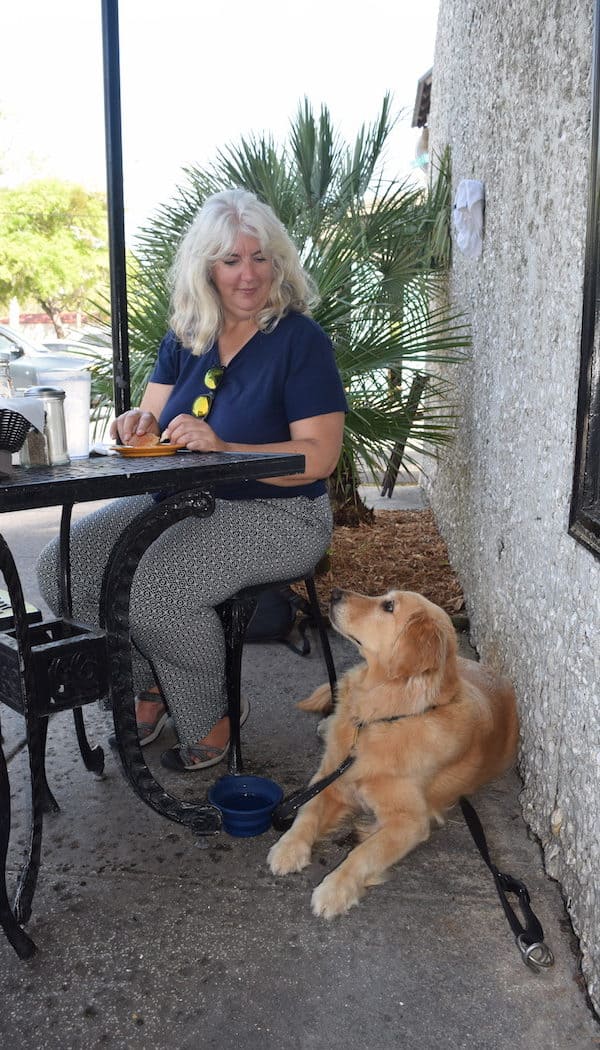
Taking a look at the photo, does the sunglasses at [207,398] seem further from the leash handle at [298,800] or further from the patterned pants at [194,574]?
the leash handle at [298,800]

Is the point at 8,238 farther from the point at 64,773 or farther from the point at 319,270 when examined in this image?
the point at 64,773

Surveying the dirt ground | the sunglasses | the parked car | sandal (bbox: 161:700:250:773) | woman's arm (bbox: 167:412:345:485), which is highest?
the parked car

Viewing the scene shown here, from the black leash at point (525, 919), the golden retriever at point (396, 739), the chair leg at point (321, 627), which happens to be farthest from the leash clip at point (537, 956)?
the chair leg at point (321, 627)

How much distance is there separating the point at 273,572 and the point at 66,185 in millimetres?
29232

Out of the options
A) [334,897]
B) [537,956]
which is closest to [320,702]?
[334,897]

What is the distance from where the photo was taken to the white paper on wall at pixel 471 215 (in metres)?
4.06

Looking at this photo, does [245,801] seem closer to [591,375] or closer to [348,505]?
[591,375]

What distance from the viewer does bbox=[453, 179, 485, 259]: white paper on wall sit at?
4.06 metres

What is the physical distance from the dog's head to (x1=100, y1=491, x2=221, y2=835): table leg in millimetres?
581

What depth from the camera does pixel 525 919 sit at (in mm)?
2020

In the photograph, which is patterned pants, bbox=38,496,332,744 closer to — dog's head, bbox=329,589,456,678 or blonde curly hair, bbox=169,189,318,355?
dog's head, bbox=329,589,456,678

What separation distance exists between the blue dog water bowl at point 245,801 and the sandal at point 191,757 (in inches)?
7.3

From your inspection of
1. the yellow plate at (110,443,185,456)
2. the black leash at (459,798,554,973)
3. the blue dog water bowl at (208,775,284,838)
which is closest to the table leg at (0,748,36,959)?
the blue dog water bowl at (208,775,284,838)

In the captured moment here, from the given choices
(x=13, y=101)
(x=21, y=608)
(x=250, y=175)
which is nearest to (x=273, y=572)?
(x=21, y=608)
